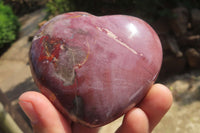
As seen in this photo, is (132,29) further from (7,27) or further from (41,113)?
(7,27)

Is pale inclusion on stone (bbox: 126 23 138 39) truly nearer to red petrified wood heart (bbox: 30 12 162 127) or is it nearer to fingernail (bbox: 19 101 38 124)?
red petrified wood heart (bbox: 30 12 162 127)

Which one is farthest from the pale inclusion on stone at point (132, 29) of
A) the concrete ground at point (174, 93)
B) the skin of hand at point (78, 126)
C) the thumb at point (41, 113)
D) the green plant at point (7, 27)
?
the green plant at point (7, 27)

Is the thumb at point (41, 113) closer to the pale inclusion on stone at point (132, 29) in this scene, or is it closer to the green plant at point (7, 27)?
the pale inclusion on stone at point (132, 29)

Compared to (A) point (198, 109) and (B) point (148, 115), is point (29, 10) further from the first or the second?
(B) point (148, 115)

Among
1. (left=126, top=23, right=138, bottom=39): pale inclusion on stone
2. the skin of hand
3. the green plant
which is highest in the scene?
(left=126, top=23, right=138, bottom=39): pale inclusion on stone

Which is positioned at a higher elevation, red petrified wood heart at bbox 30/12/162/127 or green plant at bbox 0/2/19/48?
red petrified wood heart at bbox 30/12/162/127

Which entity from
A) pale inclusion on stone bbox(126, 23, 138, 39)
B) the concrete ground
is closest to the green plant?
the concrete ground

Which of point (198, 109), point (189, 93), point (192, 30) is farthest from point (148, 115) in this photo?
point (192, 30)

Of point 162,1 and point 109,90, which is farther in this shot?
point 162,1

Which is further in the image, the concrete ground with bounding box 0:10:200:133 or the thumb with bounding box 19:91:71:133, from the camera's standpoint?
the concrete ground with bounding box 0:10:200:133
